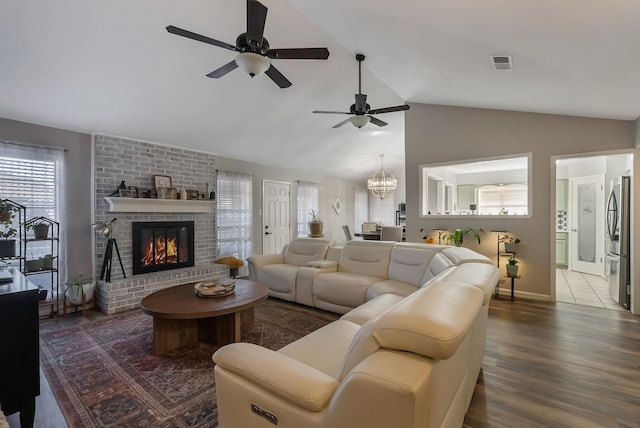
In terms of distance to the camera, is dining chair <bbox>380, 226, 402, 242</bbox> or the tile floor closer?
the tile floor

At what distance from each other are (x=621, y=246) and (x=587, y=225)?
2542mm

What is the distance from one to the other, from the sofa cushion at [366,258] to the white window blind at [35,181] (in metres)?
3.76

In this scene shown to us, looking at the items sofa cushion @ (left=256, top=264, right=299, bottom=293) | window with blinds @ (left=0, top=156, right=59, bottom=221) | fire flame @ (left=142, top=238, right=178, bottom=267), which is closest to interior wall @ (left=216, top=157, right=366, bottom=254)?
sofa cushion @ (left=256, top=264, right=299, bottom=293)

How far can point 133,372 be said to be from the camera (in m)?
2.42

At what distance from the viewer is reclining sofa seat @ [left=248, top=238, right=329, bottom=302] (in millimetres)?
4219

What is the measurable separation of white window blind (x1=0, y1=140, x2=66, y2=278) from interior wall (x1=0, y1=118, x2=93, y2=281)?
0.08 metres

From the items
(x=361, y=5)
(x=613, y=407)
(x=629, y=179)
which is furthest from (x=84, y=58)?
(x=629, y=179)

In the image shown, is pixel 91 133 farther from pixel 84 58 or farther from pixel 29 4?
pixel 29 4

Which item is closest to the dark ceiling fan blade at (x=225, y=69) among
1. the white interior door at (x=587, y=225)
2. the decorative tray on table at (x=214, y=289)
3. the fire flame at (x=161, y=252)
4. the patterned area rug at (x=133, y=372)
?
the decorative tray on table at (x=214, y=289)

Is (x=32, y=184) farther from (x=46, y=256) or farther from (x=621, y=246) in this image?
(x=621, y=246)

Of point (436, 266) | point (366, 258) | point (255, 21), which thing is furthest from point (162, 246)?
point (436, 266)

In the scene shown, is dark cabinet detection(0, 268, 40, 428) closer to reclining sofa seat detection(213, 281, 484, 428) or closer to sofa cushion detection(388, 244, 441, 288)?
reclining sofa seat detection(213, 281, 484, 428)

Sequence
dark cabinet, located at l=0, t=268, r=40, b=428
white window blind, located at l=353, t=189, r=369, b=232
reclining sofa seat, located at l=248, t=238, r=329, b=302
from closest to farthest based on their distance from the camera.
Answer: dark cabinet, located at l=0, t=268, r=40, b=428
reclining sofa seat, located at l=248, t=238, r=329, b=302
white window blind, located at l=353, t=189, r=369, b=232

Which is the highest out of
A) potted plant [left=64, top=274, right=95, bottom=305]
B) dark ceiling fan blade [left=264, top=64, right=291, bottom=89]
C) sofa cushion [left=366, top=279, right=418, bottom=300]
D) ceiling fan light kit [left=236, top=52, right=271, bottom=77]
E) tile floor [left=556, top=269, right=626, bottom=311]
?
dark ceiling fan blade [left=264, top=64, right=291, bottom=89]
